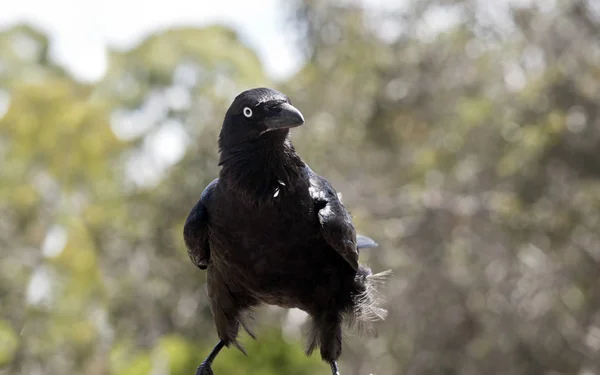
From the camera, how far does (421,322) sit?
12461 millimetres

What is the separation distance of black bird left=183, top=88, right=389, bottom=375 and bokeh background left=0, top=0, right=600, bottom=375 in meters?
5.84

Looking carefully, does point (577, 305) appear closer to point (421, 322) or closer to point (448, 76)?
point (421, 322)

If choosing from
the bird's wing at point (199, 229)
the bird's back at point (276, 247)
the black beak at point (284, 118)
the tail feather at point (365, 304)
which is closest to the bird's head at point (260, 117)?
the black beak at point (284, 118)

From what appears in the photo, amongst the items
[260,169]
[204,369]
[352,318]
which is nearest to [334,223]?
[260,169]

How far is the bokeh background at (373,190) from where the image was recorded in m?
10.5

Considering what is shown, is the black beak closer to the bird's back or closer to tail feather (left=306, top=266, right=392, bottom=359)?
the bird's back

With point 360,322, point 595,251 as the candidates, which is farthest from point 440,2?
point 360,322

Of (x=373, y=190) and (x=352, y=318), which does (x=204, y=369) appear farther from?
(x=373, y=190)

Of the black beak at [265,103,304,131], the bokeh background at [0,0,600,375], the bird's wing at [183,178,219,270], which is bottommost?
the bird's wing at [183,178,219,270]

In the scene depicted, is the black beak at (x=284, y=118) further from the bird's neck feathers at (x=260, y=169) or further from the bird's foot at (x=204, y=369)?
the bird's foot at (x=204, y=369)

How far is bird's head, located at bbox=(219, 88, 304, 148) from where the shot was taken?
363 cm

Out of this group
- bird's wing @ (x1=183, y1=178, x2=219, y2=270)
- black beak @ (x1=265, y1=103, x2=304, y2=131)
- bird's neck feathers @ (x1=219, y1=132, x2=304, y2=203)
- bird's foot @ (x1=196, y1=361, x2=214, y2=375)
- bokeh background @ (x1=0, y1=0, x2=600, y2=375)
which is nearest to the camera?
black beak @ (x1=265, y1=103, x2=304, y2=131)

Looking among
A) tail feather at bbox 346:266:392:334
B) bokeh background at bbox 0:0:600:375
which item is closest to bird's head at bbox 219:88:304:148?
tail feather at bbox 346:266:392:334

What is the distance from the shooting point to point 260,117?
12.2 ft
